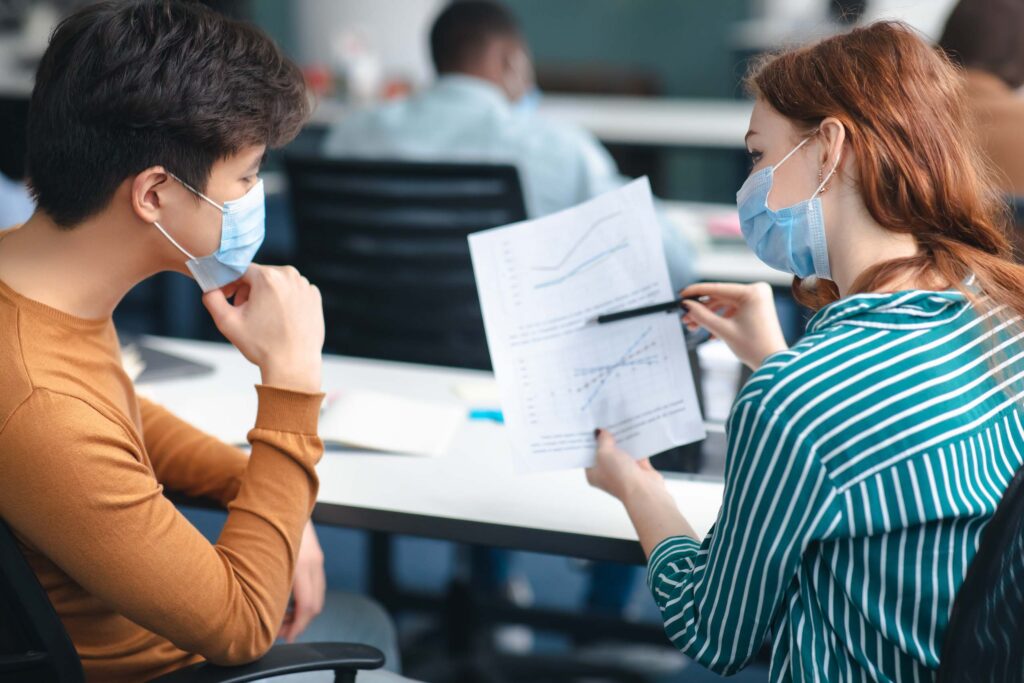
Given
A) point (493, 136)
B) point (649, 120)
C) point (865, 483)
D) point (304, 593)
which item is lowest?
point (304, 593)

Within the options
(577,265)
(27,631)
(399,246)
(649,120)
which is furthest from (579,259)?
(649,120)

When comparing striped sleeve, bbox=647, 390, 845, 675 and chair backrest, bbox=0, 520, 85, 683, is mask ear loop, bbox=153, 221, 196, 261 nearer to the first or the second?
chair backrest, bbox=0, 520, 85, 683

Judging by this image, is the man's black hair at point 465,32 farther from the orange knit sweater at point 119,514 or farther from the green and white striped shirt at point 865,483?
the green and white striped shirt at point 865,483

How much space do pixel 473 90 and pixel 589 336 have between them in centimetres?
144

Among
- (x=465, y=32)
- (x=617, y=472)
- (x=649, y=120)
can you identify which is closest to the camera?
(x=617, y=472)

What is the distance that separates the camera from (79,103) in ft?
3.06

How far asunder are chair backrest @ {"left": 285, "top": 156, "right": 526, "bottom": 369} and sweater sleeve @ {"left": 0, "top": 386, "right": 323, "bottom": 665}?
42.7 inches

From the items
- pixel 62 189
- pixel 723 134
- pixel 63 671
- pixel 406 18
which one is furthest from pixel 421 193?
pixel 406 18

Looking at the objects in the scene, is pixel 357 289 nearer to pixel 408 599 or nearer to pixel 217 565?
pixel 408 599

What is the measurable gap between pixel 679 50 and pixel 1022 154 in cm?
437

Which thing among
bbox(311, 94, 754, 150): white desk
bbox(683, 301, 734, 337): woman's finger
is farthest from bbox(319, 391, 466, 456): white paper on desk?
bbox(311, 94, 754, 150): white desk

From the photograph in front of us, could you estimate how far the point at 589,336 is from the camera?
1.15 metres

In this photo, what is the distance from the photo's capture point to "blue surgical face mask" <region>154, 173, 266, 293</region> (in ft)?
3.43

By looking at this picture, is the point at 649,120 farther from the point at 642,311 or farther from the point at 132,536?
the point at 132,536
